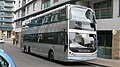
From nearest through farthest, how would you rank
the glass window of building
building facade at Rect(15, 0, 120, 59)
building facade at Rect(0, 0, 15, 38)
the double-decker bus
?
the double-decker bus < building facade at Rect(15, 0, 120, 59) < the glass window of building < building facade at Rect(0, 0, 15, 38)

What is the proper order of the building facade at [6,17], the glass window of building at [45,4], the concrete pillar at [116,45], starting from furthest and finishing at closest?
1. the building facade at [6,17]
2. the glass window of building at [45,4]
3. the concrete pillar at [116,45]

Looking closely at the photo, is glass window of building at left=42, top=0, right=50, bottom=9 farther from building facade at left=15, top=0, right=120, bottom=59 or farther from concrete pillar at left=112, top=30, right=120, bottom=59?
concrete pillar at left=112, top=30, right=120, bottom=59

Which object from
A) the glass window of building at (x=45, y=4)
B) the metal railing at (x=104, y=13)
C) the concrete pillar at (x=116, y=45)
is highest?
the glass window of building at (x=45, y=4)

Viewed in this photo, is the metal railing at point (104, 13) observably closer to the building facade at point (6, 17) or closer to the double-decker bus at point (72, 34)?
the double-decker bus at point (72, 34)

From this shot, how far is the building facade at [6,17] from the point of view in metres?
97.2

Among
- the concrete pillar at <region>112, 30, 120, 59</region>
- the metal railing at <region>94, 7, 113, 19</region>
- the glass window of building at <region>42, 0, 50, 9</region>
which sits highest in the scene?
the glass window of building at <region>42, 0, 50, 9</region>

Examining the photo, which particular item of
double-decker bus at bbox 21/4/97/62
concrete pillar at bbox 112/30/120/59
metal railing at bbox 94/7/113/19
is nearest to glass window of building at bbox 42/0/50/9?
metal railing at bbox 94/7/113/19

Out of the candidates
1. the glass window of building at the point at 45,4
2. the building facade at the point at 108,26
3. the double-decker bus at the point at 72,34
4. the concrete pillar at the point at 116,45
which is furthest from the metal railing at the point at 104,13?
the glass window of building at the point at 45,4

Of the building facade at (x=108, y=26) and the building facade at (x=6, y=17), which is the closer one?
the building facade at (x=108, y=26)

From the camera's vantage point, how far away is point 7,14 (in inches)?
3905

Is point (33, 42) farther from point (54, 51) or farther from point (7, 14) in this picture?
point (7, 14)

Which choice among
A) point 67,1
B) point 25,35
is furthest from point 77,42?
point 67,1

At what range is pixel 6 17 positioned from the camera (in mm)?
98812

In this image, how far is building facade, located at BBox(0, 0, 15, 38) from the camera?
9719 centimetres
